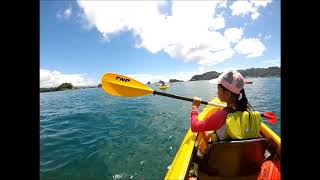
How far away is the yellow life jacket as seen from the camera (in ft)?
11.9

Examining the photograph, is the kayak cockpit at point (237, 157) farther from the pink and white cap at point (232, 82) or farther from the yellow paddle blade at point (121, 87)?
the yellow paddle blade at point (121, 87)

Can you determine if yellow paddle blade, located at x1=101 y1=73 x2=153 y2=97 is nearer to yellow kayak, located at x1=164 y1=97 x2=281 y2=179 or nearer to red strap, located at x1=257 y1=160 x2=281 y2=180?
yellow kayak, located at x1=164 y1=97 x2=281 y2=179

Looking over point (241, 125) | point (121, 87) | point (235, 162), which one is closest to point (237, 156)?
point (235, 162)

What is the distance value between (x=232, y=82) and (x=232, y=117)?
0.53m

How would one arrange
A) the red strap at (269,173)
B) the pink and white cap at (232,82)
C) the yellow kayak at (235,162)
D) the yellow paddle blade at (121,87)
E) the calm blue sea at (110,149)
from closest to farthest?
the red strap at (269,173) → the yellow kayak at (235,162) → the pink and white cap at (232,82) → the yellow paddle blade at (121,87) → the calm blue sea at (110,149)

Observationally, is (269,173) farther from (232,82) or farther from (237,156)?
(232,82)

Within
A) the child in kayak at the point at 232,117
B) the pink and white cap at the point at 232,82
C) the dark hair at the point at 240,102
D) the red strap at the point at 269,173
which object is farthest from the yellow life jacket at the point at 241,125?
the red strap at the point at 269,173

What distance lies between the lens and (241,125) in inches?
143

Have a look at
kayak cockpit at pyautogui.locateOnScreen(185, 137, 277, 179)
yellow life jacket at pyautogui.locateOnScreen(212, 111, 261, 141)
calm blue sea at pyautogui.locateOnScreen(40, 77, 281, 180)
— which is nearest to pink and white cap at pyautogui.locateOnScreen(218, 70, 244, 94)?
yellow life jacket at pyautogui.locateOnScreen(212, 111, 261, 141)

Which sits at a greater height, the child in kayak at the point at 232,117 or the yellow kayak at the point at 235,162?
the child in kayak at the point at 232,117

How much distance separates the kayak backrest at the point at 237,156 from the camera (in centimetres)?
352

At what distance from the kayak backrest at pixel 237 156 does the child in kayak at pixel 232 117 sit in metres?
0.17
